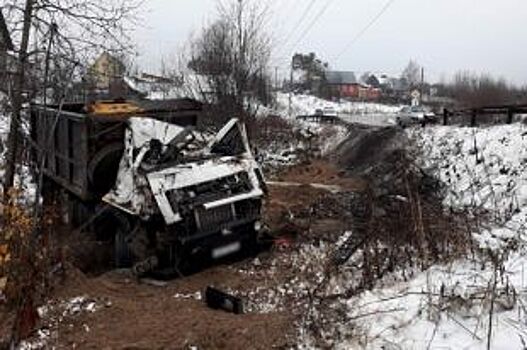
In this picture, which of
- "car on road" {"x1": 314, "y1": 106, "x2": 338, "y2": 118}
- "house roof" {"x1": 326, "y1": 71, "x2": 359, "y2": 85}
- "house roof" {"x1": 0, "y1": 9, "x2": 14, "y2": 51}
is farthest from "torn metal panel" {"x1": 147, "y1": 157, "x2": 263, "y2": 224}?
"house roof" {"x1": 326, "y1": 71, "x2": 359, "y2": 85}

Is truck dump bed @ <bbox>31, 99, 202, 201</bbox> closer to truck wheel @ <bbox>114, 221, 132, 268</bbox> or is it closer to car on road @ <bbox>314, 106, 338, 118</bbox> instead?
truck wheel @ <bbox>114, 221, 132, 268</bbox>

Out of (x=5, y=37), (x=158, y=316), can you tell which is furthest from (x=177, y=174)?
(x=5, y=37)

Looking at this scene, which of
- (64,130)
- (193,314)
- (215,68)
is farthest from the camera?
(215,68)

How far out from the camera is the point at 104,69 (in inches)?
458

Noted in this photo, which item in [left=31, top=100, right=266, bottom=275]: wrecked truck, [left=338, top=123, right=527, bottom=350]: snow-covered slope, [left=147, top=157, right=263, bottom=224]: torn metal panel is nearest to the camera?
[left=338, top=123, right=527, bottom=350]: snow-covered slope

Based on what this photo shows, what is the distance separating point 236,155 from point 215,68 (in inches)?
577

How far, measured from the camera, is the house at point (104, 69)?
36.3 feet

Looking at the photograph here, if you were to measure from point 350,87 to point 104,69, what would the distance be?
101m

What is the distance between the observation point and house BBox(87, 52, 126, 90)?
1107 cm

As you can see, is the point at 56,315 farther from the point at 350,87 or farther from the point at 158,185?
the point at 350,87

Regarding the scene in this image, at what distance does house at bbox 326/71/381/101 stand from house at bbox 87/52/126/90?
8812 centimetres

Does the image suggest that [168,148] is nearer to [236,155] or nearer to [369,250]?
[236,155]

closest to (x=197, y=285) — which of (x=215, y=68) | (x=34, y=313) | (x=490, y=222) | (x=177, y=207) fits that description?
(x=177, y=207)

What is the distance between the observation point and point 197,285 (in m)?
8.83
